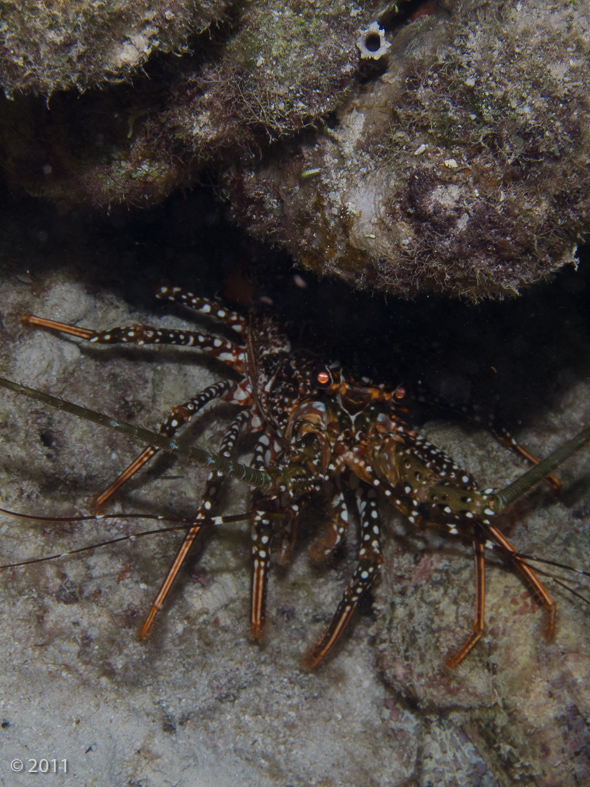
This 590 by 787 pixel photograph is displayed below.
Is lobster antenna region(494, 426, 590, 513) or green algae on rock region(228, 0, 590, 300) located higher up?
green algae on rock region(228, 0, 590, 300)

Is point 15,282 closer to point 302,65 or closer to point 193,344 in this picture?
point 193,344

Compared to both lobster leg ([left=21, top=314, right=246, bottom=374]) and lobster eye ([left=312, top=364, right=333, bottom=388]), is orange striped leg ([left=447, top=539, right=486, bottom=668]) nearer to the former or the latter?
A: lobster eye ([left=312, top=364, right=333, bottom=388])

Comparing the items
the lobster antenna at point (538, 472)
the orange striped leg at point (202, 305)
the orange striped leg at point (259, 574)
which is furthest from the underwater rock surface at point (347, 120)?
the orange striped leg at point (259, 574)

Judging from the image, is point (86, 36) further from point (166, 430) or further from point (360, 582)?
point (360, 582)

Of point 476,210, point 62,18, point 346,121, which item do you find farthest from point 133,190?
point 476,210

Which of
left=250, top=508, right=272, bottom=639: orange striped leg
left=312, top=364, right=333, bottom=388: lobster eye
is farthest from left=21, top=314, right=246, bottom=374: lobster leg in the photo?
left=250, top=508, right=272, bottom=639: orange striped leg
